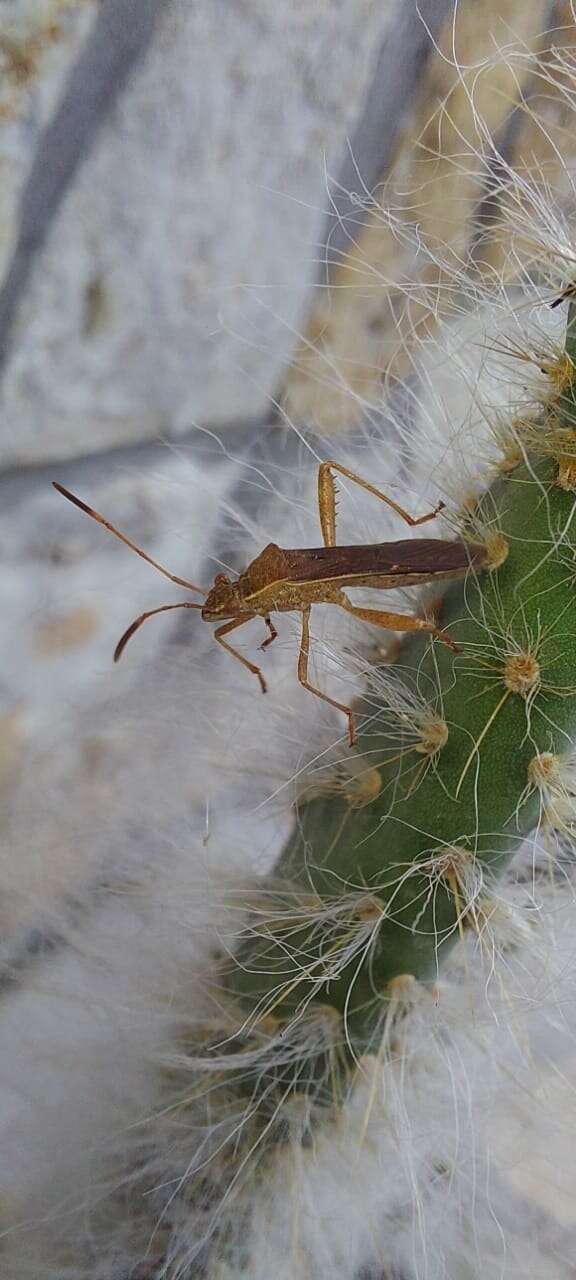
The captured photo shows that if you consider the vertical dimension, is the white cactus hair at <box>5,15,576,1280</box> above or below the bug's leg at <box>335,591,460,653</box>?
below

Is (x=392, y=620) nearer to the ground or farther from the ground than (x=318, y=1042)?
farther from the ground

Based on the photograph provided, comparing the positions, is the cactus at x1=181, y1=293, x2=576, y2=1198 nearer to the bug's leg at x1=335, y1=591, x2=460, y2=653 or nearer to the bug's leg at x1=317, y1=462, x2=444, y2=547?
the bug's leg at x1=335, y1=591, x2=460, y2=653

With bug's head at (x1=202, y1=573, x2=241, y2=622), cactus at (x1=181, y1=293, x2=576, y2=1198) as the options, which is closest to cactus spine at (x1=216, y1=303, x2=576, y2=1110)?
cactus at (x1=181, y1=293, x2=576, y2=1198)

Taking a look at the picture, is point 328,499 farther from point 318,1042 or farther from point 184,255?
point 318,1042

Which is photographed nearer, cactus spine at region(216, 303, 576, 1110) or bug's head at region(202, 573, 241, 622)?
cactus spine at region(216, 303, 576, 1110)

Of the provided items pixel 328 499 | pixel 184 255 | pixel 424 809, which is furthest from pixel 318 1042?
Result: pixel 184 255

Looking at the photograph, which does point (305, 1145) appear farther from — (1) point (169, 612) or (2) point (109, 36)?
(2) point (109, 36)

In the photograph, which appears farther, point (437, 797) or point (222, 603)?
point (222, 603)
